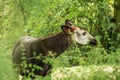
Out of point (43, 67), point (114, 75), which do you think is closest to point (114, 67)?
point (114, 75)

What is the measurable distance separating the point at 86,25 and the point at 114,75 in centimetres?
405

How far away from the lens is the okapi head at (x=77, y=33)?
24.2 feet

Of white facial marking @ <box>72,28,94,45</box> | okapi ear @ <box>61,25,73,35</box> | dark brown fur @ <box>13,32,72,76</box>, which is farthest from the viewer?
Answer: white facial marking @ <box>72,28,94,45</box>

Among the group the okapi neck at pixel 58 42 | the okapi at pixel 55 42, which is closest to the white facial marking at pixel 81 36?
the okapi at pixel 55 42

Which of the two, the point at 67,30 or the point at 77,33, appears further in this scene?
the point at 77,33

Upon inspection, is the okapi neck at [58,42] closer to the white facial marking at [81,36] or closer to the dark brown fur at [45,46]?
the dark brown fur at [45,46]

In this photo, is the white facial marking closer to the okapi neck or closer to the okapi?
the okapi

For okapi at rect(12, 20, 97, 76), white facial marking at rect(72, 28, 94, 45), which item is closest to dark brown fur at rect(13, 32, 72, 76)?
okapi at rect(12, 20, 97, 76)

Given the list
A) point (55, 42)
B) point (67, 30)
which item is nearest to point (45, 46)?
point (55, 42)

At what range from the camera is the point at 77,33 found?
295 inches

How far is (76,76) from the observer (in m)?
5.61

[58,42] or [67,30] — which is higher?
[67,30]

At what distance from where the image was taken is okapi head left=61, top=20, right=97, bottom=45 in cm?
737

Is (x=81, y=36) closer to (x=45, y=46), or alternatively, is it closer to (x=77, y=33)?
(x=77, y=33)
